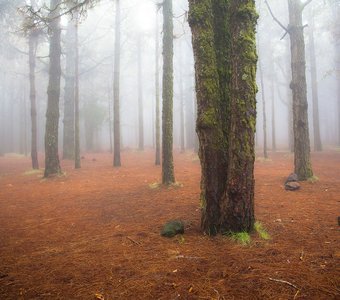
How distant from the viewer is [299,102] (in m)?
9.18

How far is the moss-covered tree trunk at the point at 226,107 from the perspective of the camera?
422 cm

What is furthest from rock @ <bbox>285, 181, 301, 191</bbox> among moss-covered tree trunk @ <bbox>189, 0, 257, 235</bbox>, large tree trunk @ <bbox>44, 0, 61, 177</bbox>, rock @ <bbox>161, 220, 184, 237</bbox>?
large tree trunk @ <bbox>44, 0, 61, 177</bbox>

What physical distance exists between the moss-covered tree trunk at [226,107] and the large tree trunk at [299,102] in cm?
555

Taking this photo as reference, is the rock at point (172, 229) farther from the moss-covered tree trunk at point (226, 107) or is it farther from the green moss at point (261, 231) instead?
the green moss at point (261, 231)

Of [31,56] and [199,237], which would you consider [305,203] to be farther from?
[31,56]

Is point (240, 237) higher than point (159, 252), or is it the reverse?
point (240, 237)

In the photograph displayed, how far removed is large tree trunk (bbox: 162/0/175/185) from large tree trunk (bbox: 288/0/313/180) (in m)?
4.23

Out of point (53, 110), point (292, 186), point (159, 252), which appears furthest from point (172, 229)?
point (53, 110)

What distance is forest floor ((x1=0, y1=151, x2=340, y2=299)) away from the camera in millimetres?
2887

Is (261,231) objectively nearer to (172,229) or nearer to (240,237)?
(240,237)

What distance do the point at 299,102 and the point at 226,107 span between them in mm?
5855

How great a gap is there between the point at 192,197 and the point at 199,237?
2951 mm

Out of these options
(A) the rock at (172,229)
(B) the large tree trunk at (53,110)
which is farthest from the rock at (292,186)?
(B) the large tree trunk at (53,110)

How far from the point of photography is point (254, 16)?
14.3 feet
